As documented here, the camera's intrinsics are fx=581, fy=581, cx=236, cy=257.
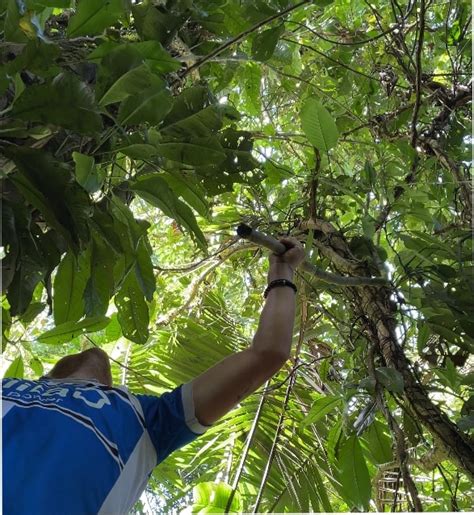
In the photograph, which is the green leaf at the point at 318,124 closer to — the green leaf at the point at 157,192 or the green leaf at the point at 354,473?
the green leaf at the point at 157,192

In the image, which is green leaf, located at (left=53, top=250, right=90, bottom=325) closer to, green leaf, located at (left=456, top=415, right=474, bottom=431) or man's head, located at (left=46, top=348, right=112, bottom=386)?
man's head, located at (left=46, top=348, right=112, bottom=386)

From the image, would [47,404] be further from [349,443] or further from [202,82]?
[202,82]

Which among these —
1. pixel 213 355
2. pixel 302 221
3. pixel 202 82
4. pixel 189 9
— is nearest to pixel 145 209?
pixel 213 355

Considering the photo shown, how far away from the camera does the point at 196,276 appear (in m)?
2.12

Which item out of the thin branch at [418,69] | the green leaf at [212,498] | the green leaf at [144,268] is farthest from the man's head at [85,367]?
the thin branch at [418,69]

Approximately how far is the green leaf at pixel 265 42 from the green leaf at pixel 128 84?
0.49 metres

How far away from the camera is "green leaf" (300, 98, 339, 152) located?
42.7 inches

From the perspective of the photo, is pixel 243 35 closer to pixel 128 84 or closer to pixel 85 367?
pixel 128 84

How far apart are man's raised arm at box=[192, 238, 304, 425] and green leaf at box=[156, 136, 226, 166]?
0.94ft

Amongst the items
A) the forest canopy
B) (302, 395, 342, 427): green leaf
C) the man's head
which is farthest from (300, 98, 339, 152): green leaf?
the man's head

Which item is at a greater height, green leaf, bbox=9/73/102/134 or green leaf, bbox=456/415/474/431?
green leaf, bbox=9/73/102/134

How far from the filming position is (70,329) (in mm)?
1045

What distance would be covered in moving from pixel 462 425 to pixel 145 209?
1896mm

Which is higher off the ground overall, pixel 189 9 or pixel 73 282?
pixel 189 9
